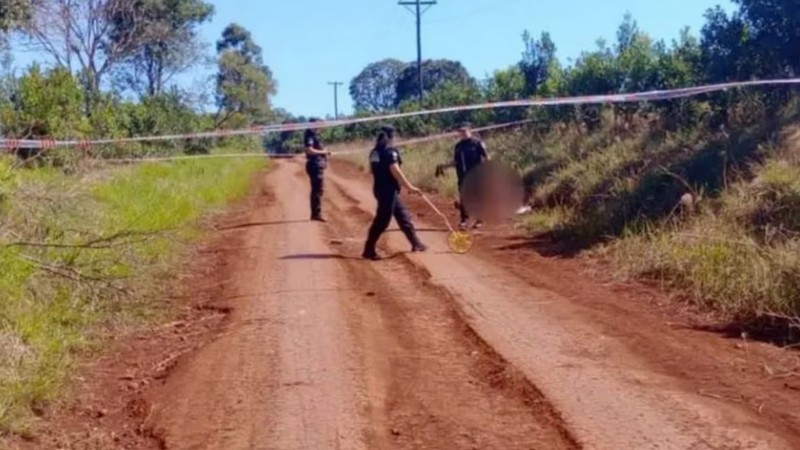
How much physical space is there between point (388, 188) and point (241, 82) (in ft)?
202

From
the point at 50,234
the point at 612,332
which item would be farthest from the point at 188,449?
the point at 50,234

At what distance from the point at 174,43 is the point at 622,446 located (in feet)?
160

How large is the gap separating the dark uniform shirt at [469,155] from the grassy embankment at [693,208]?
1.26m

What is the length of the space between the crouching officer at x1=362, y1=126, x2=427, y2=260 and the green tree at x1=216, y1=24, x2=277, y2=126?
49.5 metres

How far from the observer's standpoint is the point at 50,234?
1184 centimetres

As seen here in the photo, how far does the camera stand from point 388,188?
1565cm

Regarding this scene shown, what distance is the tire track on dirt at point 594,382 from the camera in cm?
688

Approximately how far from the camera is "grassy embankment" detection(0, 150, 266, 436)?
850 cm

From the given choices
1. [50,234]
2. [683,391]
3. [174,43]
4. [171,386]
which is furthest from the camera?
[174,43]

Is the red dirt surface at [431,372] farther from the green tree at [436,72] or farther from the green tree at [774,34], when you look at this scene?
Result: the green tree at [436,72]

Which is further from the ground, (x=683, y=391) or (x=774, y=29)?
(x=774, y=29)

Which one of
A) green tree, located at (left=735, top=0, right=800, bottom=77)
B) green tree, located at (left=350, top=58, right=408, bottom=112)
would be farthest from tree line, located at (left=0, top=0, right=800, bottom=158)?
green tree, located at (left=350, top=58, right=408, bottom=112)

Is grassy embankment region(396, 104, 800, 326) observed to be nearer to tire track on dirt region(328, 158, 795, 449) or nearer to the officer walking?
the officer walking

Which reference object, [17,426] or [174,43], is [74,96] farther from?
[174,43]
